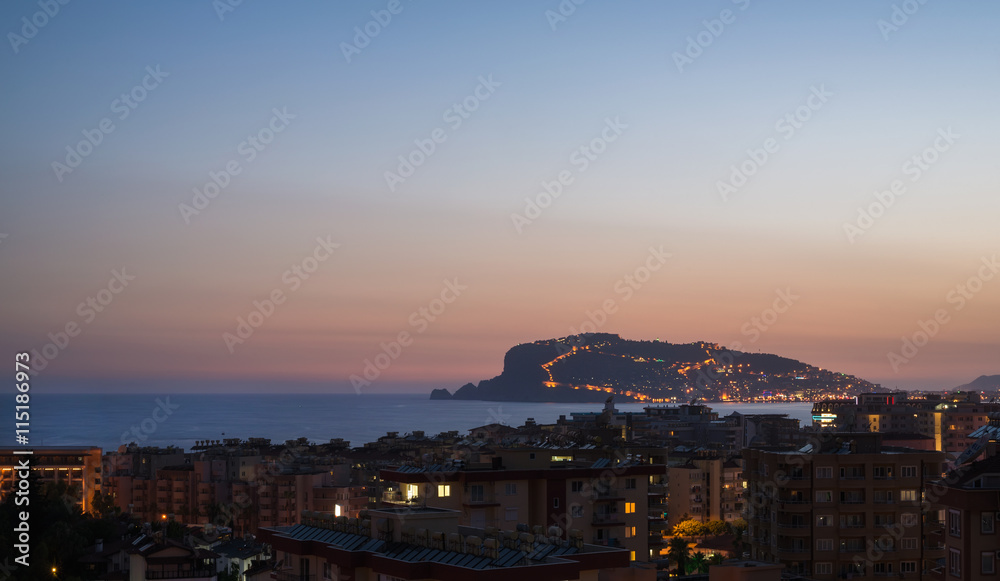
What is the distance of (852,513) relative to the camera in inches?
1125

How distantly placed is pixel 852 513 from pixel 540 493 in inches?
358

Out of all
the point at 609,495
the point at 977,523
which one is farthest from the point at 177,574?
the point at 977,523

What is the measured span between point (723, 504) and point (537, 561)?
49.9 m

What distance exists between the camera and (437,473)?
23.9 meters

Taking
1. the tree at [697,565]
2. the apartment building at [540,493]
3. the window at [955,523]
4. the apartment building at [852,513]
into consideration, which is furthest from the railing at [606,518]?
the tree at [697,565]

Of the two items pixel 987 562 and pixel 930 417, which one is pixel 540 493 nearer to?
pixel 987 562

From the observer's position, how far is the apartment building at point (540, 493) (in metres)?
23.8

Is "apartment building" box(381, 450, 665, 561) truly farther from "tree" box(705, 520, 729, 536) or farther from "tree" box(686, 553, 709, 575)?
"tree" box(705, 520, 729, 536)

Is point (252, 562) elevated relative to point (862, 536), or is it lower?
lower

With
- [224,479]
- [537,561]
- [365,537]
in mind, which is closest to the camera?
[537,561]

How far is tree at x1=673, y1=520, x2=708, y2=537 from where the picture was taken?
52969 millimetres

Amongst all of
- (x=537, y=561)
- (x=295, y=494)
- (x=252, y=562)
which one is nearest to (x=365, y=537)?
(x=537, y=561)

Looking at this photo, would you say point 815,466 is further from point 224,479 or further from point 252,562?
point 224,479

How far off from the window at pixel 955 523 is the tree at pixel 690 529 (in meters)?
35.8
